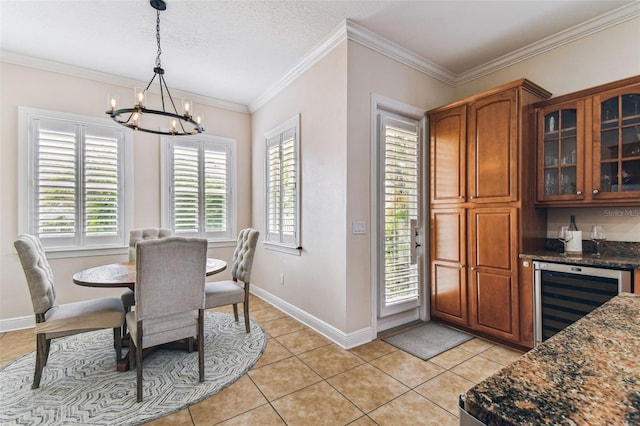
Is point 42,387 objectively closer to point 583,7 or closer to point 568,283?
point 568,283

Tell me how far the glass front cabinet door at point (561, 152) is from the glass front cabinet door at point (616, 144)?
0.10 meters

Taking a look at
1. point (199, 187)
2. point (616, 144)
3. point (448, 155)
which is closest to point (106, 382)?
point (199, 187)

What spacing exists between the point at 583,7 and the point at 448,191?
1.87 meters

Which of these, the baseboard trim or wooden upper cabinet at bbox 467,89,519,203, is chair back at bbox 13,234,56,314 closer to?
the baseboard trim

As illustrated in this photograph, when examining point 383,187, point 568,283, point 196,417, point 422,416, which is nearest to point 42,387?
point 196,417

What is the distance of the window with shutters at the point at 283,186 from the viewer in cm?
362

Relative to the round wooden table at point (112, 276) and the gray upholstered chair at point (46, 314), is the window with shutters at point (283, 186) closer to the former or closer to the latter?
the round wooden table at point (112, 276)

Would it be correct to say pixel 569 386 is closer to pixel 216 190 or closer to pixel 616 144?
pixel 616 144

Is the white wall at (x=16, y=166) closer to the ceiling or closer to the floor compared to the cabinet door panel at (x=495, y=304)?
closer to the ceiling

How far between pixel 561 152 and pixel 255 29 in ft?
10.1

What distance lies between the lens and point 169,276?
2123 mm

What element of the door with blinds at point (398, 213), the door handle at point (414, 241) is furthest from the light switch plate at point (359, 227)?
the door handle at point (414, 241)

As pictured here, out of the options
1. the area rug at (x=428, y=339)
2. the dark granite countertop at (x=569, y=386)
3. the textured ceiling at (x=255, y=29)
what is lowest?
the area rug at (x=428, y=339)

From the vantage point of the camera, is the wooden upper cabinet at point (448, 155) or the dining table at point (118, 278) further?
the wooden upper cabinet at point (448, 155)
